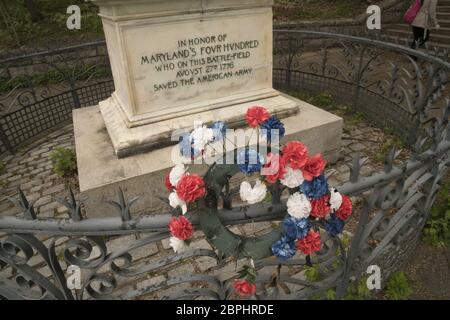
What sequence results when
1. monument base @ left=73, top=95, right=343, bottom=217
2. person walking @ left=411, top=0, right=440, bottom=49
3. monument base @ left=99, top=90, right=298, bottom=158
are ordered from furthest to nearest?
person walking @ left=411, top=0, right=440, bottom=49 < monument base @ left=99, top=90, right=298, bottom=158 < monument base @ left=73, top=95, right=343, bottom=217

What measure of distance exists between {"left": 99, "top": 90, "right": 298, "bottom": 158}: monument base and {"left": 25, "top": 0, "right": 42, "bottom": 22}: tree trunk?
9.18 m

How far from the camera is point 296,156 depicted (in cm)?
163

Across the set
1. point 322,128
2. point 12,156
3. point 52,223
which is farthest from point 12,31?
point 52,223

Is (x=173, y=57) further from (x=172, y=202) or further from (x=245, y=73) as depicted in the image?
(x=172, y=202)

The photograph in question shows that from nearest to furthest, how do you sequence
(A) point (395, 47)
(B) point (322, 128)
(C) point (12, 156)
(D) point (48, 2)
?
(B) point (322, 128), (A) point (395, 47), (C) point (12, 156), (D) point (48, 2)

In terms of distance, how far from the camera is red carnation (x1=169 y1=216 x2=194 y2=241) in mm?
1604

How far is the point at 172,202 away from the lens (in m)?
1.70

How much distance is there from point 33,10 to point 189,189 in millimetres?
12464

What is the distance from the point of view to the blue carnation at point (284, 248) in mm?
1693

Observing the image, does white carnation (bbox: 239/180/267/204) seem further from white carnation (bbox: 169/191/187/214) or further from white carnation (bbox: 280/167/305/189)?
white carnation (bbox: 169/191/187/214)

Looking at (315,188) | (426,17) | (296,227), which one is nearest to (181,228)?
(296,227)

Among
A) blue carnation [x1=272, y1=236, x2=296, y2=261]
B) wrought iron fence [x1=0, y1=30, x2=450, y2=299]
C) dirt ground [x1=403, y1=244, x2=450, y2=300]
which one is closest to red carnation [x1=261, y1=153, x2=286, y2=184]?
wrought iron fence [x1=0, y1=30, x2=450, y2=299]

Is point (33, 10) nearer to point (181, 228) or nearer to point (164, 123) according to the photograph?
point (164, 123)
